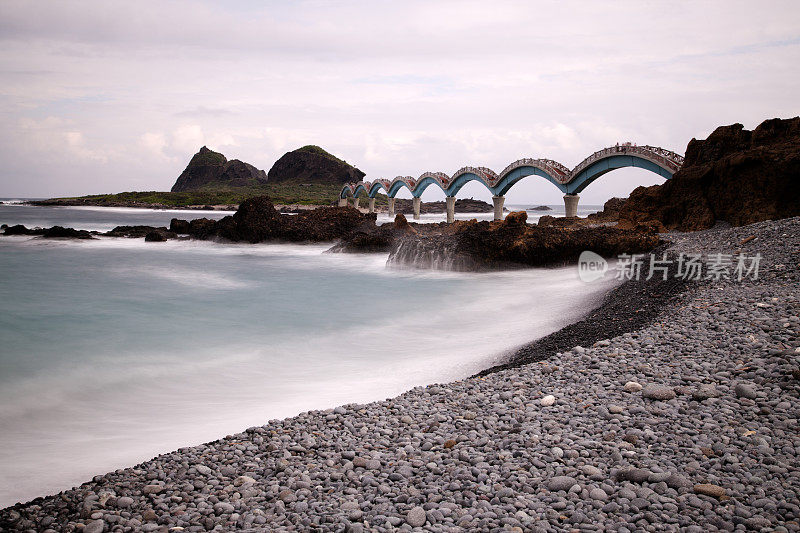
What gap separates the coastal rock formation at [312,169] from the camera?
168875mm

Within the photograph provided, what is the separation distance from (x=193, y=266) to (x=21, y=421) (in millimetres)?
19033

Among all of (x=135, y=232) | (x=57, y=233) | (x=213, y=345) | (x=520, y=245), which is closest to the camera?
(x=213, y=345)

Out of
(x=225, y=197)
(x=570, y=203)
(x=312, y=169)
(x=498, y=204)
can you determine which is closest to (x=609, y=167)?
(x=570, y=203)

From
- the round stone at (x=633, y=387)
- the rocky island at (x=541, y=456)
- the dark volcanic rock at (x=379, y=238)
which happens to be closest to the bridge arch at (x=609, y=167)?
the dark volcanic rock at (x=379, y=238)

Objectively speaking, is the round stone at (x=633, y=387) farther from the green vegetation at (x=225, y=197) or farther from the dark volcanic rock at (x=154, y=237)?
the green vegetation at (x=225, y=197)

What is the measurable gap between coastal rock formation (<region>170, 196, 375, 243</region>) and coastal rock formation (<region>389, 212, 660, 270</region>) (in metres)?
12.7

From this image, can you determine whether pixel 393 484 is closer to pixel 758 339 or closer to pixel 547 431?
pixel 547 431

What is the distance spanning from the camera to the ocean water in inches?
282

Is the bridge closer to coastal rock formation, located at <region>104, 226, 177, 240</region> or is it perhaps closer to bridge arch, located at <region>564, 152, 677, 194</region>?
bridge arch, located at <region>564, 152, 677, 194</region>

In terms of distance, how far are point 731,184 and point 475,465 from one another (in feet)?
67.7

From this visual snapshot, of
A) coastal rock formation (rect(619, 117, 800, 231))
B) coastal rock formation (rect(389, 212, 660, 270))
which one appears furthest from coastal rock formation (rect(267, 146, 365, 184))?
coastal rock formation (rect(389, 212, 660, 270))

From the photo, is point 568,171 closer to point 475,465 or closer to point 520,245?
point 520,245

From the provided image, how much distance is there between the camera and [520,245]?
765 inches

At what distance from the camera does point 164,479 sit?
15.6 feet
